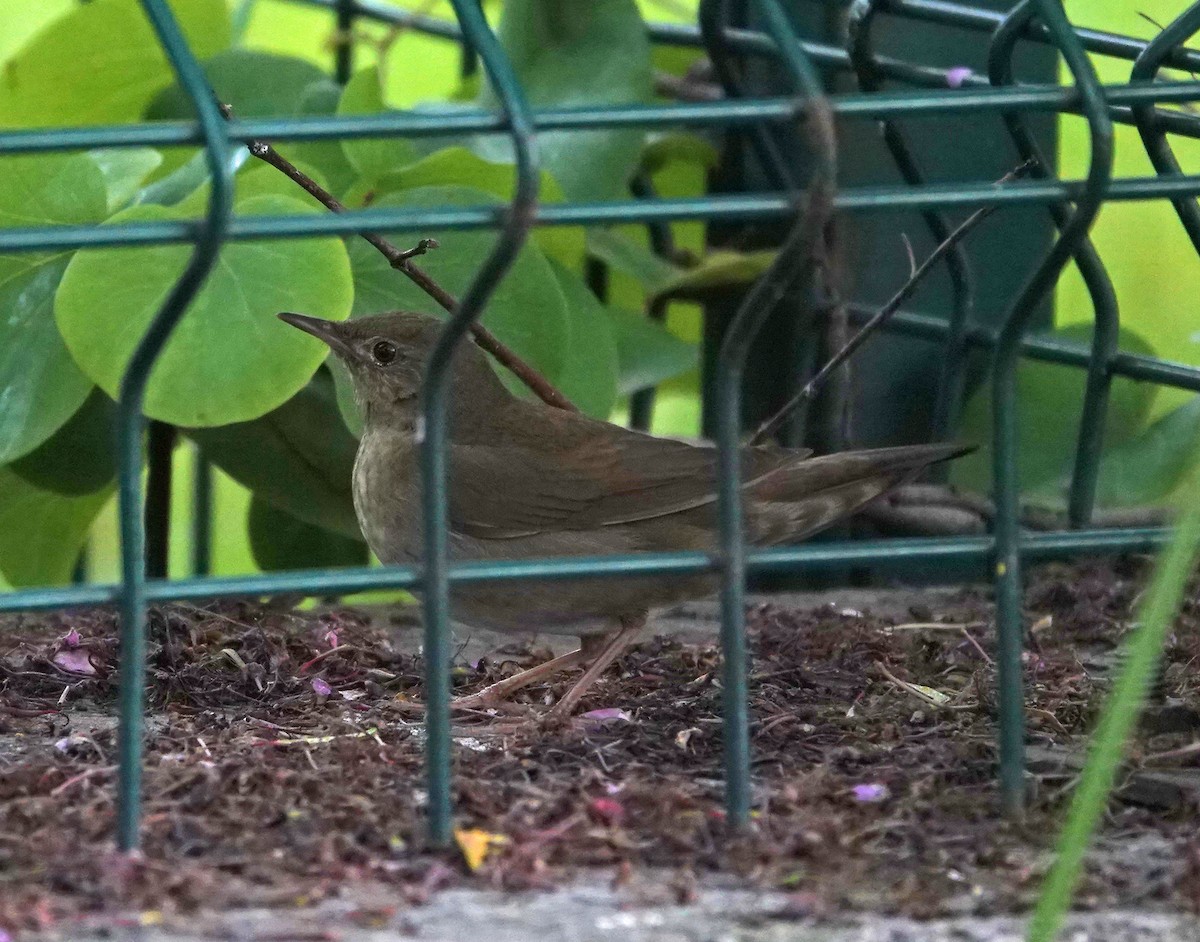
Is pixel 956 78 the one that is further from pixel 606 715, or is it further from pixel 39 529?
pixel 39 529

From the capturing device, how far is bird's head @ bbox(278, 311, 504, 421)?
3.89m

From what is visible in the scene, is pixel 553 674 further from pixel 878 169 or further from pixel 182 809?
Answer: pixel 878 169

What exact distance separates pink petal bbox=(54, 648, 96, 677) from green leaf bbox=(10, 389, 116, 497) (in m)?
0.59

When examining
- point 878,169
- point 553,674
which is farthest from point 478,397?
point 878,169

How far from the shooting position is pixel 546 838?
2.29m

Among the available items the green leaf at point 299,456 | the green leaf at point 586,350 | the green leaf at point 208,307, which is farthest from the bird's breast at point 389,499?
the green leaf at point 208,307

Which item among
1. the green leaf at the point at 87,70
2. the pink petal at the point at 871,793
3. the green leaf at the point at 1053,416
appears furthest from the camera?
the green leaf at the point at 1053,416

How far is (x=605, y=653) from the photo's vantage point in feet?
11.3

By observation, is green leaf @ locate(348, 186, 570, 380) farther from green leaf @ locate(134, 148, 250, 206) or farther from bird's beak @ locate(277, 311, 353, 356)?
green leaf @ locate(134, 148, 250, 206)

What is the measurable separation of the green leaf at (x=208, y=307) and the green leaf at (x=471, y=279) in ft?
1.47

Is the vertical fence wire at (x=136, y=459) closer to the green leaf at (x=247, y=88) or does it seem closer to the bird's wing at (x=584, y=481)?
the bird's wing at (x=584, y=481)

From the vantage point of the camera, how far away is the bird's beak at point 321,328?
129 inches

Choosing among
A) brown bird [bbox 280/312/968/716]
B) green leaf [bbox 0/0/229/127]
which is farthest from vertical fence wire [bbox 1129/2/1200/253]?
green leaf [bbox 0/0/229/127]

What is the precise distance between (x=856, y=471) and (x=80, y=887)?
173cm
